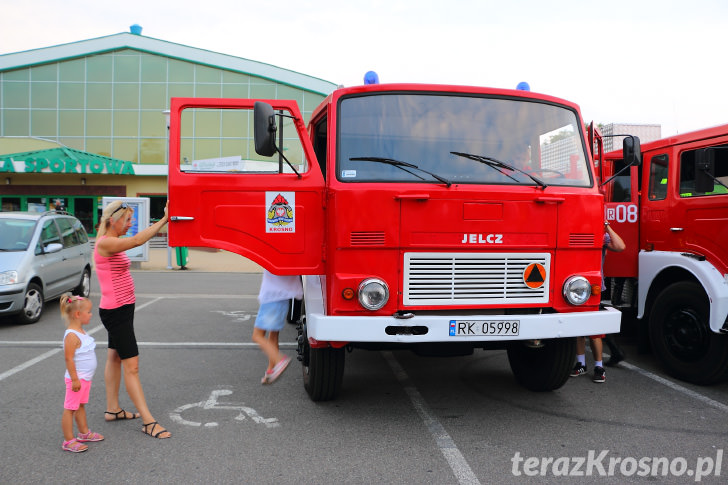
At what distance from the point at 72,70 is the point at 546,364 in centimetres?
3311

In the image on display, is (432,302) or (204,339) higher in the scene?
(432,302)

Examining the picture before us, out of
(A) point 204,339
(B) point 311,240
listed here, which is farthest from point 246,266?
(B) point 311,240

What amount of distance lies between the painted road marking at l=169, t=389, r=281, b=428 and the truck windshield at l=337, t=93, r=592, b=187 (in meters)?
1.91

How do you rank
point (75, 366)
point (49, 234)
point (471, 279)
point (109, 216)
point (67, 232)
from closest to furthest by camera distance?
point (75, 366), point (109, 216), point (471, 279), point (49, 234), point (67, 232)

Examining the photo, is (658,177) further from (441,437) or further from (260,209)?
(260,209)

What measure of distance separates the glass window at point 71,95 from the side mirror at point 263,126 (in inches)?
1245

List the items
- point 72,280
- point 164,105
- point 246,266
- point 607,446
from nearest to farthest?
point 607,446 → point 72,280 → point 246,266 → point 164,105

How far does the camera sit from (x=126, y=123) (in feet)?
105

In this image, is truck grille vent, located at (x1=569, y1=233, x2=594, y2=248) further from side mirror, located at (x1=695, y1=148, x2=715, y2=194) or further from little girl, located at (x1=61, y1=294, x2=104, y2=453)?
little girl, located at (x1=61, y1=294, x2=104, y2=453)

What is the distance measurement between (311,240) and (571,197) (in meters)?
1.98

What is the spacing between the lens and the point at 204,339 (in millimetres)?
7891

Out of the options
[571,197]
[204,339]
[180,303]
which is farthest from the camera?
[180,303]

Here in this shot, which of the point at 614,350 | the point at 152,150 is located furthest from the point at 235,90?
the point at 614,350

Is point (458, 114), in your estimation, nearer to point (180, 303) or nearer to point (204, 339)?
point (204, 339)
